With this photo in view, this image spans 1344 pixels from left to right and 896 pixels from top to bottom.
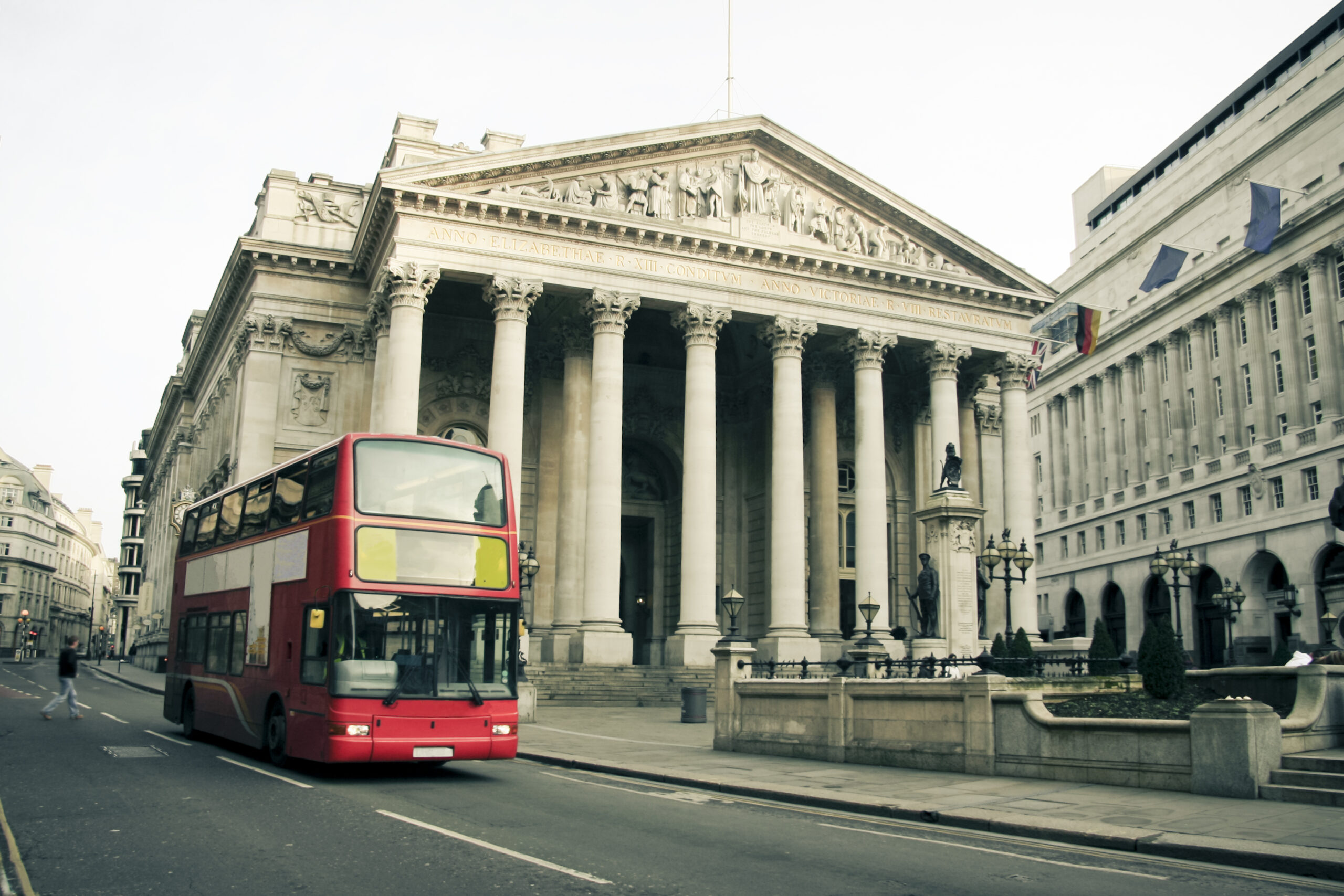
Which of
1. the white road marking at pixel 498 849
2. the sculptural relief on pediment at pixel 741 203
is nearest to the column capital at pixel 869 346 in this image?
the sculptural relief on pediment at pixel 741 203

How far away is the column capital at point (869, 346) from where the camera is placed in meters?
42.2

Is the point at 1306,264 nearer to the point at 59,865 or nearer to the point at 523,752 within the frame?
the point at 523,752

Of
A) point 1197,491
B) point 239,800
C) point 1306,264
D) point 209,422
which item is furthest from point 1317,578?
point 209,422

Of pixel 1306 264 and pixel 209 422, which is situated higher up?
pixel 1306 264

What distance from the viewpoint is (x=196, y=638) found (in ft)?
70.0

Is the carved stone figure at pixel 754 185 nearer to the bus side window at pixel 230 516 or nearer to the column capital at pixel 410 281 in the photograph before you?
the column capital at pixel 410 281

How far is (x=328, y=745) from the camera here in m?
14.9

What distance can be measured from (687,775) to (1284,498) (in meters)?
46.0

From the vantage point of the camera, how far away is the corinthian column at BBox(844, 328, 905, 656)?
133 ft

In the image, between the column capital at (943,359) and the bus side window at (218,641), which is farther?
the column capital at (943,359)

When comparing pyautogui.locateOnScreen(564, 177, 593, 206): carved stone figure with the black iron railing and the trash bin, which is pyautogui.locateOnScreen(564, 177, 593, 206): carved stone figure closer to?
the trash bin

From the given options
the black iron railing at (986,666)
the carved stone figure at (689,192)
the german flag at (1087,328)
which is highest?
the carved stone figure at (689,192)

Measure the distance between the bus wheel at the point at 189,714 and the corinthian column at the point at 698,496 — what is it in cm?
Answer: 1809

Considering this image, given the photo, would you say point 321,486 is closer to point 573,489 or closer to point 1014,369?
point 573,489
